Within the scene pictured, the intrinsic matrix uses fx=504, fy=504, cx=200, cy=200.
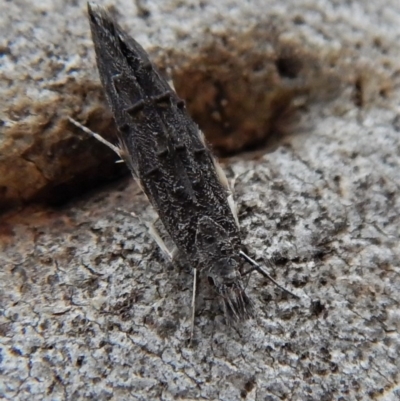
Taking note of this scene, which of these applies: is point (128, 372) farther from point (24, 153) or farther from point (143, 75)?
point (143, 75)

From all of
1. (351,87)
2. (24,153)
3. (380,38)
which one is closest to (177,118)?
(24,153)

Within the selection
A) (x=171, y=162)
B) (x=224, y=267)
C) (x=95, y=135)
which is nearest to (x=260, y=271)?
(x=224, y=267)

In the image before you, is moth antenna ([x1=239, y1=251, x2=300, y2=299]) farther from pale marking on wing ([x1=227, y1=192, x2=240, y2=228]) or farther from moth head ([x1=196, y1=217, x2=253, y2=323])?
pale marking on wing ([x1=227, y1=192, x2=240, y2=228])

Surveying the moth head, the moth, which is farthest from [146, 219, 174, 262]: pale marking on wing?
the moth head

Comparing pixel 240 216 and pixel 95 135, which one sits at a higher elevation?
pixel 95 135

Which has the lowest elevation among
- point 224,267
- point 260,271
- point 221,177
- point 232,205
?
point 260,271

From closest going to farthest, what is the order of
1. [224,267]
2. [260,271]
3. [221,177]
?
[224,267], [260,271], [221,177]

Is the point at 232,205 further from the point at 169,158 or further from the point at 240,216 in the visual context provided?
the point at 169,158
